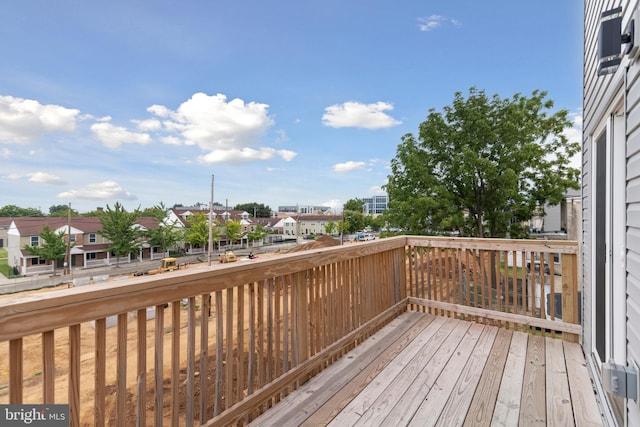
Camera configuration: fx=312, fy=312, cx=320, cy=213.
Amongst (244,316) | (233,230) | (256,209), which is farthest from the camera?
(256,209)

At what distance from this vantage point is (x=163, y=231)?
26016 millimetres

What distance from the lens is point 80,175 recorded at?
27.0 m

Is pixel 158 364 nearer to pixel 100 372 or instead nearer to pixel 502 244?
pixel 100 372

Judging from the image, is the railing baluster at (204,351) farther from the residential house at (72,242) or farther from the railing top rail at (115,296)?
the residential house at (72,242)

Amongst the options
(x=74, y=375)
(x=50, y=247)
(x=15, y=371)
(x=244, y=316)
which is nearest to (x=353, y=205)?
(x=50, y=247)

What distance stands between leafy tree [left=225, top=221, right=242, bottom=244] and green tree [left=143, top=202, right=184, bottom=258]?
4.15 meters

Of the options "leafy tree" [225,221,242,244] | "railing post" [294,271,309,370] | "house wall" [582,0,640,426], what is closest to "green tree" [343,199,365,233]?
"leafy tree" [225,221,242,244]

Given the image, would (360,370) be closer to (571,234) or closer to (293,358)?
(293,358)

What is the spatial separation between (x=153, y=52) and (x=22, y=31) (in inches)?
259

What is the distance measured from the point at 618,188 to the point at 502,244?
1.50 metres

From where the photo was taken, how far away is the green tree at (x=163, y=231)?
1010 inches

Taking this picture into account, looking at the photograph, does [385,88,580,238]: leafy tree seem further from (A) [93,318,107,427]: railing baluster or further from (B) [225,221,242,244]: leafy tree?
(B) [225,221,242,244]: leafy tree

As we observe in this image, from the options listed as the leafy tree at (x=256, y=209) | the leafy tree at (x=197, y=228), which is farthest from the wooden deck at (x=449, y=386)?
the leafy tree at (x=256, y=209)

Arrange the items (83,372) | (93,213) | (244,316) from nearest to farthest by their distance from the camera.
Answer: (244,316)
(83,372)
(93,213)
